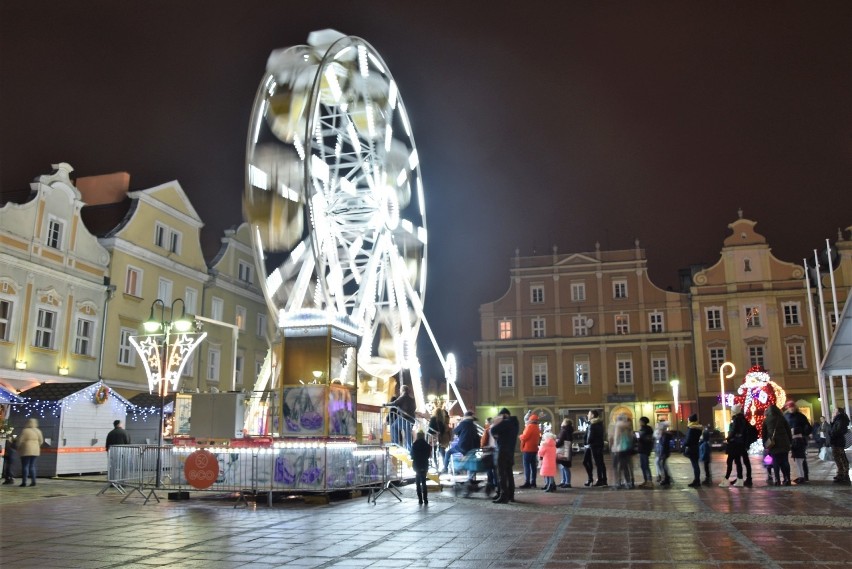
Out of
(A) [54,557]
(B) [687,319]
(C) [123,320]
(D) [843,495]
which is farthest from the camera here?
(B) [687,319]

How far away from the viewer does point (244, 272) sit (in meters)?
39.4

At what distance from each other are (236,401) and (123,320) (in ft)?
58.3

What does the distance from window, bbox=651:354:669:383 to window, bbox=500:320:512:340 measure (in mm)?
9404

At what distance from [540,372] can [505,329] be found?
3.75 metres

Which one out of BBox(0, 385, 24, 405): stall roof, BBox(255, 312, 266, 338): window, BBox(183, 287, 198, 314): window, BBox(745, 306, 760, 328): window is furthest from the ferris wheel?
BBox(745, 306, 760, 328): window

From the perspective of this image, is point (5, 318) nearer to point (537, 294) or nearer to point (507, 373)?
point (507, 373)

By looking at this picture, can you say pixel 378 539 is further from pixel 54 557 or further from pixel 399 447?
pixel 399 447

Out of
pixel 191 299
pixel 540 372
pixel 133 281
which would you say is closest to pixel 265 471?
pixel 133 281

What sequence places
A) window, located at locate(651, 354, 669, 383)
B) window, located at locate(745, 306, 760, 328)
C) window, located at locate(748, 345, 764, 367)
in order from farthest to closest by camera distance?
window, located at locate(651, 354, 669, 383) → window, located at locate(745, 306, 760, 328) → window, located at locate(748, 345, 764, 367)

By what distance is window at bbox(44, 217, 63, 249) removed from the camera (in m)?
26.7

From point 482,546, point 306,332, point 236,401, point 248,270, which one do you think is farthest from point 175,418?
point 248,270

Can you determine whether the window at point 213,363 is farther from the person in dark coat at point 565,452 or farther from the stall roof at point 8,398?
the person in dark coat at point 565,452

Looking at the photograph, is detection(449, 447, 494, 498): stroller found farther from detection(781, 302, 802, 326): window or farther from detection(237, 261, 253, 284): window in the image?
detection(781, 302, 802, 326): window

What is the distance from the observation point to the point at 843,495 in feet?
40.6
